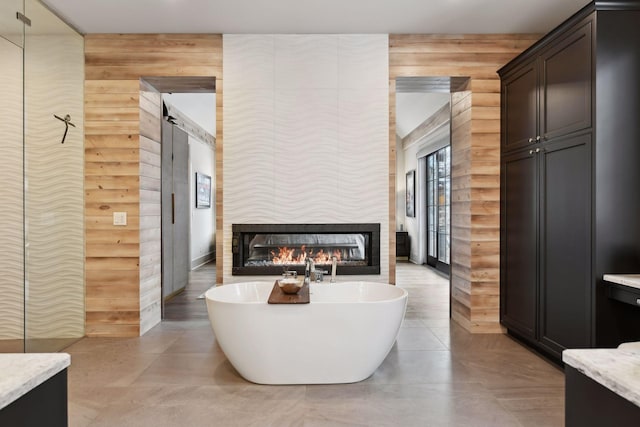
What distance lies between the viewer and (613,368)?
2.90 ft

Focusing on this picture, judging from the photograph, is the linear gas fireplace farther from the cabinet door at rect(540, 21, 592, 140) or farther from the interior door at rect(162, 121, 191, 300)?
the cabinet door at rect(540, 21, 592, 140)

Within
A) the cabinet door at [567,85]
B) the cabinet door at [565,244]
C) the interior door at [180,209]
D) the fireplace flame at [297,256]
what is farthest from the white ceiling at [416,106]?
the interior door at [180,209]

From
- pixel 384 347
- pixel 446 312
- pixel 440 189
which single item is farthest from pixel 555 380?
pixel 440 189

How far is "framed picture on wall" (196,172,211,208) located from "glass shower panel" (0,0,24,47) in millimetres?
4810

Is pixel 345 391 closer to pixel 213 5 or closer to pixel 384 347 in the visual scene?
pixel 384 347

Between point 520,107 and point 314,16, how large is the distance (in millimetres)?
1941

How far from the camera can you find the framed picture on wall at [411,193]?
8930 millimetres

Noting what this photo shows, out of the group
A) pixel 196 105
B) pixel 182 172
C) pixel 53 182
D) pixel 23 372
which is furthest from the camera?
pixel 196 105

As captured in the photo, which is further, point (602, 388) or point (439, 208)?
point (439, 208)

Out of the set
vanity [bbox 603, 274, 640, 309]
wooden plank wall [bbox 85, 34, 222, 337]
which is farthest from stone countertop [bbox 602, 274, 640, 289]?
wooden plank wall [bbox 85, 34, 222, 337]

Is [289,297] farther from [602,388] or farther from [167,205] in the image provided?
[167,205]

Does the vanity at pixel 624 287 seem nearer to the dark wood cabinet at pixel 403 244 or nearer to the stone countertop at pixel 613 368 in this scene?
the stone countertop at pixel 613 368

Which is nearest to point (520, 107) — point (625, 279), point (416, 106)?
point (625, 279)

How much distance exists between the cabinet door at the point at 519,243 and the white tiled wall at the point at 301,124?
3.68 feet
